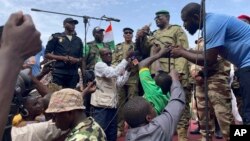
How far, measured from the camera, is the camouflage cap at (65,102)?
9.75 feet

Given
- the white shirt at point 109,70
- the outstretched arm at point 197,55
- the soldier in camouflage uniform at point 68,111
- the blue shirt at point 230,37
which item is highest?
the blue shirt at point 230,37

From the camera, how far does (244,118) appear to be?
3730 mm

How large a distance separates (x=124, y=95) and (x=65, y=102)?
14.1 ft

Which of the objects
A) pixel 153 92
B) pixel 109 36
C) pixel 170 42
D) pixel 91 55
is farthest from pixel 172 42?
pixel 109 36

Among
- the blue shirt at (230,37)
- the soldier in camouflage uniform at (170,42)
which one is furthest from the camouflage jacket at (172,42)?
the blue shirt at (230,37)

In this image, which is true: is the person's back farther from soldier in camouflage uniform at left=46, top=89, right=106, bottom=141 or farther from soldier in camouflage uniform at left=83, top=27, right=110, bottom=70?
soldier in camouflage uniform at left=83, top=27, right=110, bottom=70

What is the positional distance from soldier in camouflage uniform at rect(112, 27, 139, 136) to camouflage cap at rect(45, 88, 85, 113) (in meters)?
3.71

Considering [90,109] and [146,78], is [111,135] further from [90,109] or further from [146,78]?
[146,78]

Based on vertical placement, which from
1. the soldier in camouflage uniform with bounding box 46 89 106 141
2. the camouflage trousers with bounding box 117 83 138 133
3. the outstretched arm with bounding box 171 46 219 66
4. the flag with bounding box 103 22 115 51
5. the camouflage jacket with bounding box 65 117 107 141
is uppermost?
the flag with bounding box 103 22 115 51

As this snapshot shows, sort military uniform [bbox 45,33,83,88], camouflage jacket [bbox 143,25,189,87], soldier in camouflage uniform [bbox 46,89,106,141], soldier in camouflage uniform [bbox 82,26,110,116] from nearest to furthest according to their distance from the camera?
soldier in camouflage uniform [bbox 46,89,106,141] → camouflage jacket [bbox 143,25,189,87] → military uniform [bbox 45,33,83,88] → soldier in camouflage uniform [bbox 82,26,110,116]

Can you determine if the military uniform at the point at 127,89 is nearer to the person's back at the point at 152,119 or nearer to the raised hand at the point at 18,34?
the person's back at the point at 152,119

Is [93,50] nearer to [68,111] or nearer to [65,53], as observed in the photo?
[65,53]

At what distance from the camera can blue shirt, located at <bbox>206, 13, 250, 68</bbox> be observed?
12.4ft

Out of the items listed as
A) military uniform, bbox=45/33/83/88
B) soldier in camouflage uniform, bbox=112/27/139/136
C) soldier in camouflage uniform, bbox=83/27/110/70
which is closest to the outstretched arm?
soldier in camouflage uniform, bbox=112/27/139/136
